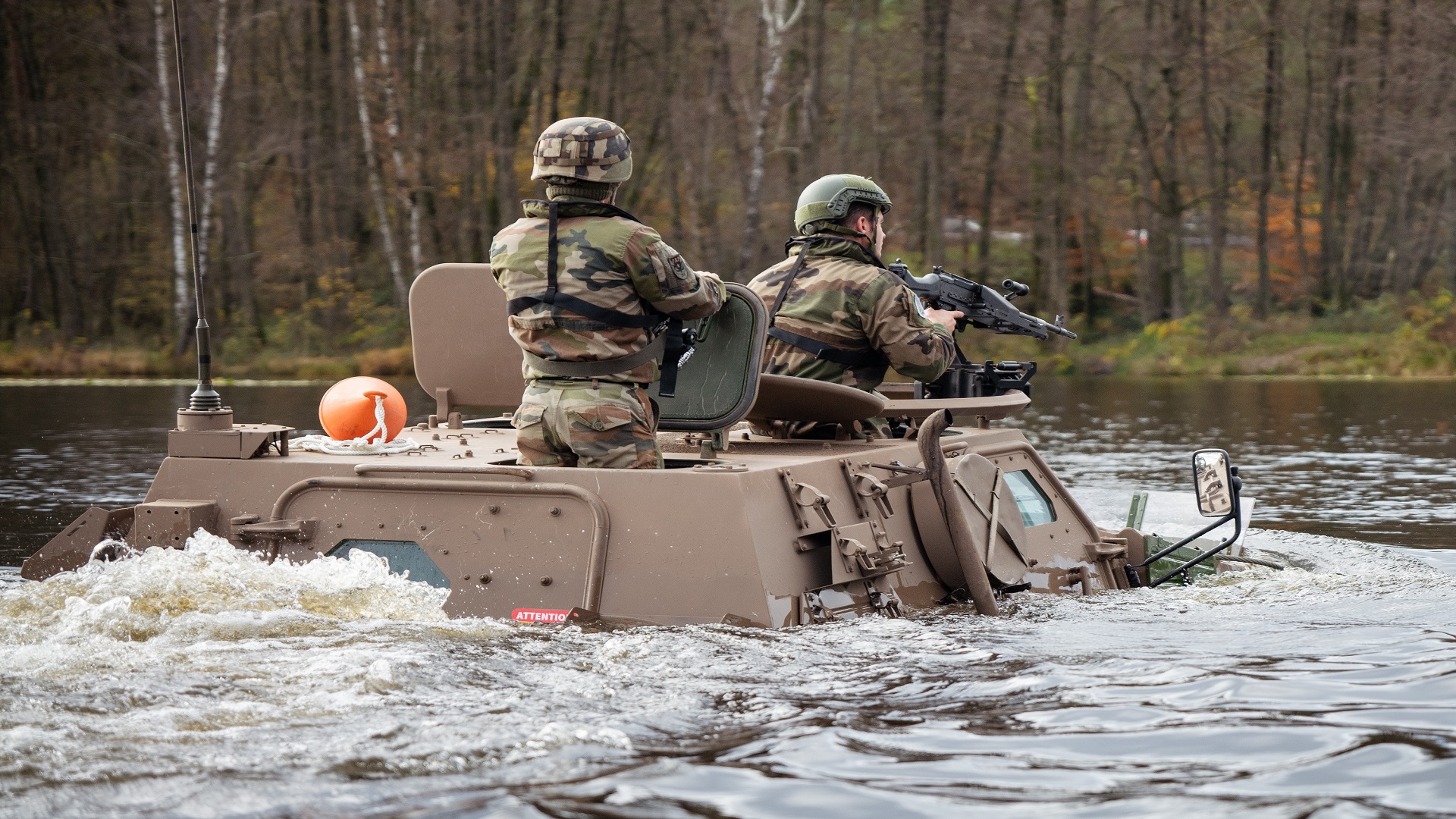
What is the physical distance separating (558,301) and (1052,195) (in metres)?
28.6

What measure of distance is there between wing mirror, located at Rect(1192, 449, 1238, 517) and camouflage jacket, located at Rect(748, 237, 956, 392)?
3.89 ft

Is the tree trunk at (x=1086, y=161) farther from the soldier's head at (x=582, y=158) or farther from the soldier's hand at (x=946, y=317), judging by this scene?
the soldier's head at (x=582, y=158)

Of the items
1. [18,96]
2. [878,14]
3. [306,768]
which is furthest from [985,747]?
[18,96]

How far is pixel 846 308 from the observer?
24.0 feet

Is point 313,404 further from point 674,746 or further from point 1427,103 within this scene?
point 1427,103

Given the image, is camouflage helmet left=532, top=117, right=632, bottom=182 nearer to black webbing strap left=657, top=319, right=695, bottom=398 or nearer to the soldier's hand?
black webbing strap left=657, top=319, right=695, bottom=398

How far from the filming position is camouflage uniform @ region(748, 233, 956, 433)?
7.26 metres

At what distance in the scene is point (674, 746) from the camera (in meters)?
4.55

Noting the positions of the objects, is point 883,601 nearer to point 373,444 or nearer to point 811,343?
point 811,343

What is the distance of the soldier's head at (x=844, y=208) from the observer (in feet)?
24.2

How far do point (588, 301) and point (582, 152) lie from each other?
20.2 inches

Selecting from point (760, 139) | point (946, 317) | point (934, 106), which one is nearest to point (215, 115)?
point (760, 139)

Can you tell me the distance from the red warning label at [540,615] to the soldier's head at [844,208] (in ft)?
7.60

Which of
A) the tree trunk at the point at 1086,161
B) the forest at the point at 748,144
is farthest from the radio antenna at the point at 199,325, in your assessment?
the tree trunk at the point at 1086,161
